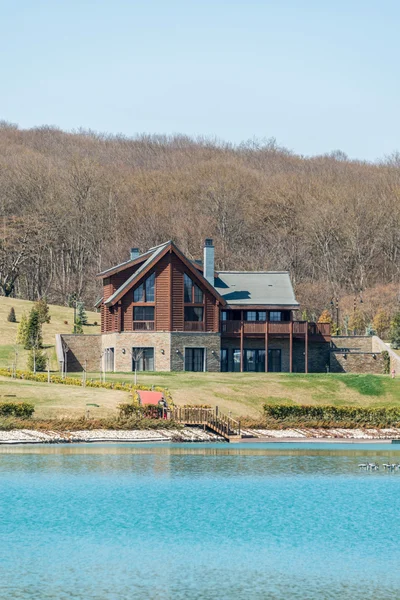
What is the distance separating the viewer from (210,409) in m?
59.2

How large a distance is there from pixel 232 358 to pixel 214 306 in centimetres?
418

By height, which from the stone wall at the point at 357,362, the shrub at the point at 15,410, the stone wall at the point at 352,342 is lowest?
the shrub at the point at 15,410

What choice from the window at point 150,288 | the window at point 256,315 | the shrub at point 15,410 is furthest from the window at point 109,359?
the shrub at point 15,410

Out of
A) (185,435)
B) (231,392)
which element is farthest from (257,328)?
(185,435)

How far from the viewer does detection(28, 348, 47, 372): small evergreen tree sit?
239ft

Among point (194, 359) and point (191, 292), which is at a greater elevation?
point (191, 292)

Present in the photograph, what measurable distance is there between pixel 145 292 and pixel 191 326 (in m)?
3.87

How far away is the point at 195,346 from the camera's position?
78.6 m

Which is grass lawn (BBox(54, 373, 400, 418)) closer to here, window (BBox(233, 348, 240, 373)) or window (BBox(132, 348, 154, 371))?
window (BBox(132, 348, 154, 371))

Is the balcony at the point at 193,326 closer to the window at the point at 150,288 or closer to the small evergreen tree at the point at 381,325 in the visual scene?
the window at the point at 150,288

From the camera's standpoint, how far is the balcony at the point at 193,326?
258 feet

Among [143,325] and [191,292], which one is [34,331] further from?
[191,292]

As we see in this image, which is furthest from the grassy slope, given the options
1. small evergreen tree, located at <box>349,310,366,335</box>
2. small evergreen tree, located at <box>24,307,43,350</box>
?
small evergreen tree, located at <box>349,310,366,335</box>

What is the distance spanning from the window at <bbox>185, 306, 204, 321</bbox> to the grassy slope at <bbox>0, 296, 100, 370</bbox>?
9531mm
